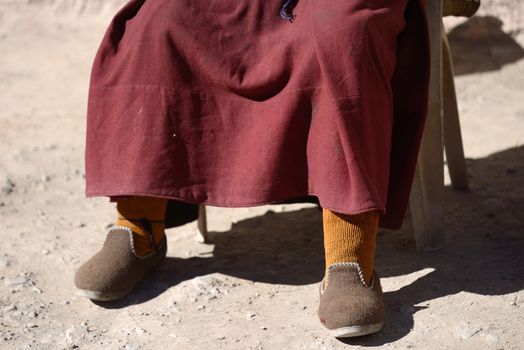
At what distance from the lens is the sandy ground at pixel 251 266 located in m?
2.13

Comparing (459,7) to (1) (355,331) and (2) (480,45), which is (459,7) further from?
(2) (480,45)

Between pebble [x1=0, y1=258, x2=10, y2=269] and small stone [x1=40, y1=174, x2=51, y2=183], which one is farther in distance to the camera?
small stone [x1=40, y1=174, x2=51, y2=183]

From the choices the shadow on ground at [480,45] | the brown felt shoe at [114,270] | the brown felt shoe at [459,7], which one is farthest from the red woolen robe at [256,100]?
the shadow on ground at [480,45]

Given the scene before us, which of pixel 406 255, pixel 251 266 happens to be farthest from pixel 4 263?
pixel 406 255

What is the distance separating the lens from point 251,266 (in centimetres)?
255

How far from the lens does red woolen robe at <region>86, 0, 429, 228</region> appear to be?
207 centimetres

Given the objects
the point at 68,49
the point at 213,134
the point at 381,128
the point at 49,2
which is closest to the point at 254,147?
the point at 213,134

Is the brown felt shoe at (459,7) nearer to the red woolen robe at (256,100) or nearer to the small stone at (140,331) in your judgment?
the red woolen robe at (256,100)

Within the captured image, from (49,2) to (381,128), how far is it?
3711 millimetres

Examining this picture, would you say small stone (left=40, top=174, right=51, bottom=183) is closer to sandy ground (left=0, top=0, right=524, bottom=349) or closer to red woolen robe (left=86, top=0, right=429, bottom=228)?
sandy ground (left=0, top=0, right=524, bottom=349)

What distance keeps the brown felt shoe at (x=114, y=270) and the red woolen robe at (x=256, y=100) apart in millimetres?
168

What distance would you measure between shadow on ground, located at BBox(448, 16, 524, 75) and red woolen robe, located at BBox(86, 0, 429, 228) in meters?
2.04

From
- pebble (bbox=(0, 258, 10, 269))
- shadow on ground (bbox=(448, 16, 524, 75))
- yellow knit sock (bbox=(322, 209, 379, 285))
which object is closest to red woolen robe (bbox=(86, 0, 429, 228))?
yellow knit sock (bbox=(322, 209, 379, 285))

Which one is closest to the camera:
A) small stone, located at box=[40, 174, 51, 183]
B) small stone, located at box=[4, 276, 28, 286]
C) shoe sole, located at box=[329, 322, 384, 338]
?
shoe sole, located at box=[329, 322, 384, 338]
